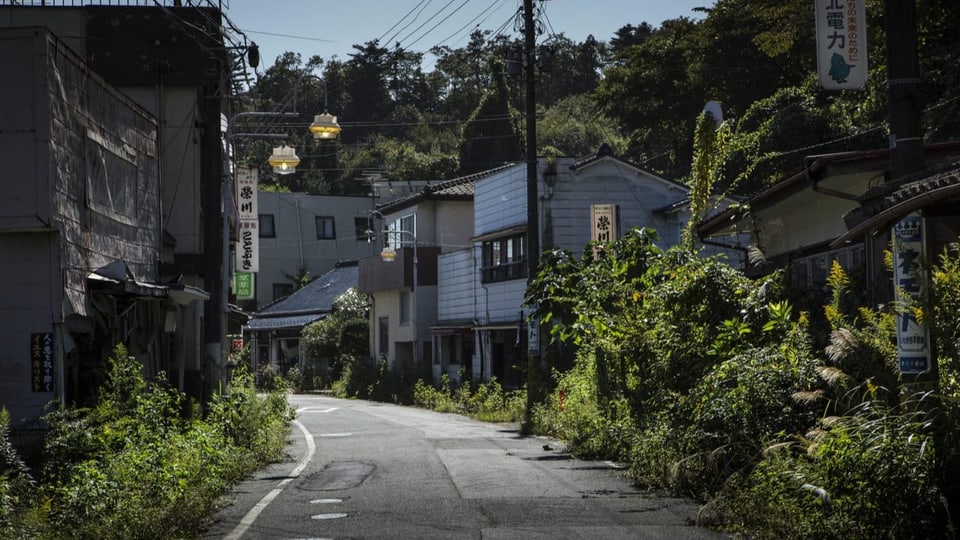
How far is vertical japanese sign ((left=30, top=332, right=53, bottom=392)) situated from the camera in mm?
13359

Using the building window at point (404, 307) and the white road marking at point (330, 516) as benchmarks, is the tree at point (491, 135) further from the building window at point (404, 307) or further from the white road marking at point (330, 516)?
the white road marking at point (330, 516)

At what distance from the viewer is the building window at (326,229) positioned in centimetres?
6738

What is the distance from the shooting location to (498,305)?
41.4 m

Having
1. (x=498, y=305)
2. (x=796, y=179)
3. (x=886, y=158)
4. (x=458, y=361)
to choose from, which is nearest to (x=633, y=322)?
(x=796, y=179)

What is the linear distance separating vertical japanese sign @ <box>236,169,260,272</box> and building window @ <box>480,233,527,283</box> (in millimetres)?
11582

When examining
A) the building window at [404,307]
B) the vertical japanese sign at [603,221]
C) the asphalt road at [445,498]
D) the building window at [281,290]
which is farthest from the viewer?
Answer: the building window at [281,290]

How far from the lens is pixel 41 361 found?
13.4 m

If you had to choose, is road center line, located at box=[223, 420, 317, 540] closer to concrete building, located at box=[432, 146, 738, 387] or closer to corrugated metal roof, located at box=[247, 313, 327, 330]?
concrete building, located at box=[432, 146, 738, 387]

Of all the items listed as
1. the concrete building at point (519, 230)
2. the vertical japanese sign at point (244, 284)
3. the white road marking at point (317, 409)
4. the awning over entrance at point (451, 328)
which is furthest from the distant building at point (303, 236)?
the white road marking at point (317, 409)

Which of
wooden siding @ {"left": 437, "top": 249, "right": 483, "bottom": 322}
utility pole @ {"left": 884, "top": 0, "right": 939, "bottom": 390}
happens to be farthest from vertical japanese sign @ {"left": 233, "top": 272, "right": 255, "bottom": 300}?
utility pole @ {"left": 884, "top": 0, "right": 939, "bottom": 390}

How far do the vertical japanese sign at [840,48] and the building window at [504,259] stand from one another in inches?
1045

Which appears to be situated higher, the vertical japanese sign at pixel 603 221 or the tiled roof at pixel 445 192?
the tiled roof at pixel 445 192

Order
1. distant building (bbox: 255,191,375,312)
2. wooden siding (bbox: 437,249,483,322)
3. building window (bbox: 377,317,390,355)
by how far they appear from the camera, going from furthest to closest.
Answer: distant building (bbox: 255,191,375,312)
building window (bbox: 377,317,390,355)
wooden siding (bbox: 437,249,483,322)

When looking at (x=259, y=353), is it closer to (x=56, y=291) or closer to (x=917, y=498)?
(x=56, y=291)
